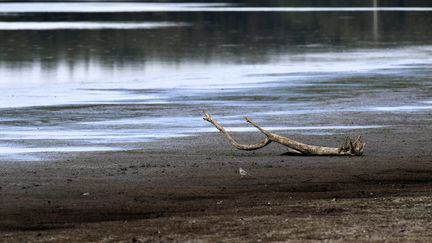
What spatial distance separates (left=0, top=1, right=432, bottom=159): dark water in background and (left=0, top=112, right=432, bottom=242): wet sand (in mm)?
2057

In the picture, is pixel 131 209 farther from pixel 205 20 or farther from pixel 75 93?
pixel 205 20

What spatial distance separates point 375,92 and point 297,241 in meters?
22.4

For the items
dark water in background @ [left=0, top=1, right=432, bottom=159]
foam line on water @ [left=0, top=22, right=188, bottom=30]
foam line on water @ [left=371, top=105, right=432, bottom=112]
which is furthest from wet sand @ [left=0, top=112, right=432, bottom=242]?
foam line on water @ [left=0, top=22, right=188, bottom=30]

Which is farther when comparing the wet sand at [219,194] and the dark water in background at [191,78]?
the dark water in background at [191,78]

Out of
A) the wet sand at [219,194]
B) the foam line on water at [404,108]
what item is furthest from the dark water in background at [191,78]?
the wet sand at [219,194]

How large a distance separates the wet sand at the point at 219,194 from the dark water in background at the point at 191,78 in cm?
206

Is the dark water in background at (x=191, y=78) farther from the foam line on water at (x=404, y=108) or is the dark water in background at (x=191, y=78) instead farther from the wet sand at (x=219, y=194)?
the wet sand at (x=219, y=194)

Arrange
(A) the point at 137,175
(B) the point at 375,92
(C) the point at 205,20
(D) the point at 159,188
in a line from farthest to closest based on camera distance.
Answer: (C) the point at 205,20
(B) the point at 375,92
(A) the point at 137,175
(D) the point at 159,188

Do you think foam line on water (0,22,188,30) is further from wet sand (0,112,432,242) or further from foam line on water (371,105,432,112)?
wet sand (0,112,432,242)

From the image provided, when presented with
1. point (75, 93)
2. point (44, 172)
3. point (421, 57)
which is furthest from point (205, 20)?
point (44, 172)

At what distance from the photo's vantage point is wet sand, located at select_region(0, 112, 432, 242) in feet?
45.0

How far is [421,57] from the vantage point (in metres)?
49.3

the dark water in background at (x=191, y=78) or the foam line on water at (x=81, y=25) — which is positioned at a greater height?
the foam line on water at (x=81, y=25)

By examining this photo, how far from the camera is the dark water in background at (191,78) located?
27.3m
